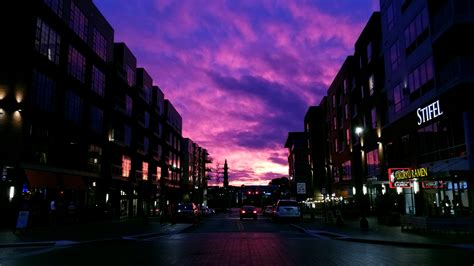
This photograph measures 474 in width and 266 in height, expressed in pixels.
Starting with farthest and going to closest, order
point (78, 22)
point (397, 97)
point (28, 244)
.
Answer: point (78, 22), point (397, 97), point (28, 244)

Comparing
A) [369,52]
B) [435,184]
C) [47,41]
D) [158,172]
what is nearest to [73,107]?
[47,41]

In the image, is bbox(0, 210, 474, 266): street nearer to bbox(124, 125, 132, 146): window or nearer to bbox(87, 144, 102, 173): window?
bbox(87, 144, 102, 173): window

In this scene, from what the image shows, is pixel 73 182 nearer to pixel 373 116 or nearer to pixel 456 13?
pixel 373 116

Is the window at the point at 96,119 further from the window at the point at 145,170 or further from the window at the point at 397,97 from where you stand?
the window at the point at 397,97

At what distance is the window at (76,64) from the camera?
36066 mm

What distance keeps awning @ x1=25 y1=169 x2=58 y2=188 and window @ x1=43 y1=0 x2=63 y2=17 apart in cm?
1220

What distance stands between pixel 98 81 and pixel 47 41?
11285 millimetres

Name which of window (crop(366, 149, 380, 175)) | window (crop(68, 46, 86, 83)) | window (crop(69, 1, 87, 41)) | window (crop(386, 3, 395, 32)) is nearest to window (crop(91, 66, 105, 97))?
window (crop(68, 46, 86, 83))

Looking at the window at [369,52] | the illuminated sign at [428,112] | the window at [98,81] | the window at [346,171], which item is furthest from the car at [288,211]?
the window at [98,81]

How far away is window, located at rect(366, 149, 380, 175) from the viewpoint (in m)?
43.4

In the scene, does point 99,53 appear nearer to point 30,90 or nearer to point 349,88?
point 30,90

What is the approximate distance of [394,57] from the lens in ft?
120

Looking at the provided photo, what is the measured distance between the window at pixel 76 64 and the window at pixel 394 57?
27.1 meters

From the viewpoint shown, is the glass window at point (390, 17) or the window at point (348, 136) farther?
the window at point (348, 136)
